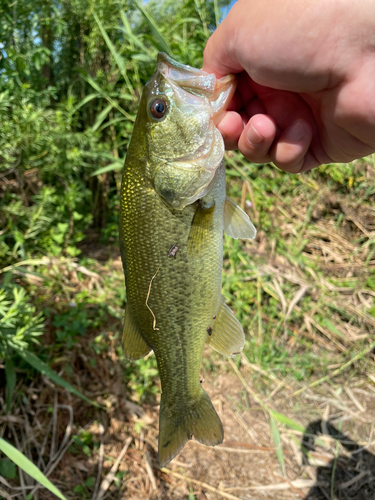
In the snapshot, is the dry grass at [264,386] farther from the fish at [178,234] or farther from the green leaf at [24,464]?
the fish at [178,234]

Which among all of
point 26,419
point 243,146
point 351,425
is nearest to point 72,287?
point 26,419

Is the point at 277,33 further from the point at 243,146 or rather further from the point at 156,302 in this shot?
the point at 156,302

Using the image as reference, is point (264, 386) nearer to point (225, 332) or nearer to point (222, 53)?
point (225, 332)

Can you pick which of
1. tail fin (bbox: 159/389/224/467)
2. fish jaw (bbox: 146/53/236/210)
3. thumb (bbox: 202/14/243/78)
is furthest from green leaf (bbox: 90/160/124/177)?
tail fin (bbox: 159/389/224/467)

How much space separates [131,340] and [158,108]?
106 centimetres

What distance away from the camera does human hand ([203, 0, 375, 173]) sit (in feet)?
3.72

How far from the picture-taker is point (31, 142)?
239cm

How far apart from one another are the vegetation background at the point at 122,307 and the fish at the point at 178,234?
74 cm

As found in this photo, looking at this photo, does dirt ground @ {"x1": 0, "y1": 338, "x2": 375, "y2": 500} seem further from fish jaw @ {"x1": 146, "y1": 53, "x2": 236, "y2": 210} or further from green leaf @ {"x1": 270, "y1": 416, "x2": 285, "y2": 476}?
fish jaw @ {"x1": 146, "y1": 53, "x2": 236, "y2": 210}

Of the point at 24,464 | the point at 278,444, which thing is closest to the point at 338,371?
the point at 278,444

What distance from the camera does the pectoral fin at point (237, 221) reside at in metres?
1.45

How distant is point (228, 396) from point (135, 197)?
7.59 feet

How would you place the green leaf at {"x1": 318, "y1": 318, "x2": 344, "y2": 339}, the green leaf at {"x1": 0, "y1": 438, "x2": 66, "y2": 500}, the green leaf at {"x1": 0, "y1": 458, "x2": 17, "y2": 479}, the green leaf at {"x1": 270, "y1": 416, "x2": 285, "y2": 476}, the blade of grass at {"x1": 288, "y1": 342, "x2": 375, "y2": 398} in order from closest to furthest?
1. the green leaf at {"x1": 0, "y1": 438, "x2": 66, "y2": 500}
2. the green leaf at {"x1": 0, "y1": 458, "x2": 17, "y2": 479}
3. the green leaf at {"x1": 270, "y1": 416, "x2": 285, "y2": 476}
4. the blade of grass at {"x1": 288, "y1": 342, "x2": 375, "y2": 398}
5. the green leaf at {"x1": 318, "y1": 318, "x2": 344, "y2": 339}

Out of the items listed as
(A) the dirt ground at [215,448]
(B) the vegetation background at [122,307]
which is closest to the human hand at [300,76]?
(B) the vegetation background at [122,307]
